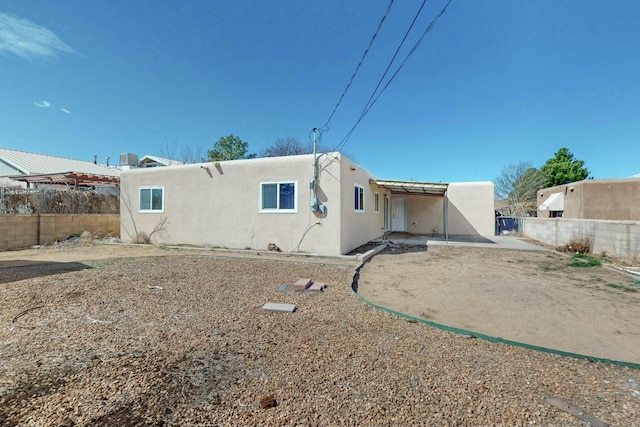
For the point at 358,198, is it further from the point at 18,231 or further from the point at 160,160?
the point at 160,160

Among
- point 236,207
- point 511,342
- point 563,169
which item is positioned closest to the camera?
point 511,342

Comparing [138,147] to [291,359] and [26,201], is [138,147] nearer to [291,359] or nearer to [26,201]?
[26,201]

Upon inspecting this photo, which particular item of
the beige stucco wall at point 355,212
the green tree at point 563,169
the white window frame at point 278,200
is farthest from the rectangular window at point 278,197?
the green tree at point 563,169

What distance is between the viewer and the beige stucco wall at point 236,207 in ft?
30.7

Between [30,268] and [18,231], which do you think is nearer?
[30,268]

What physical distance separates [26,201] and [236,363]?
1472 cm

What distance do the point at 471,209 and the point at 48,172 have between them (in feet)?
95.1

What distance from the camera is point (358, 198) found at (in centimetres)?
1135

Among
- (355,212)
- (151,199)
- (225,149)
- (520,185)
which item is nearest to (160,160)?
(225,149)

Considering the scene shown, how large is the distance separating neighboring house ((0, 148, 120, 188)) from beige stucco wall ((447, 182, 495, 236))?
66.3 feet

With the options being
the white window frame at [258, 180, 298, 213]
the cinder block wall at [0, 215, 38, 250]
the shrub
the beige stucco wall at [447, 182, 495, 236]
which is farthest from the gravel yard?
the beige stucco wall at [447, 182, 495, 236]

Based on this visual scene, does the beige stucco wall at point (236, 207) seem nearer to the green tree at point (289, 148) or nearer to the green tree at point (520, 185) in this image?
the green tree at point (289, 148)

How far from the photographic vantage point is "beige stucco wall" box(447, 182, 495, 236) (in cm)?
1697

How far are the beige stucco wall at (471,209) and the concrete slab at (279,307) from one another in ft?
52.6
